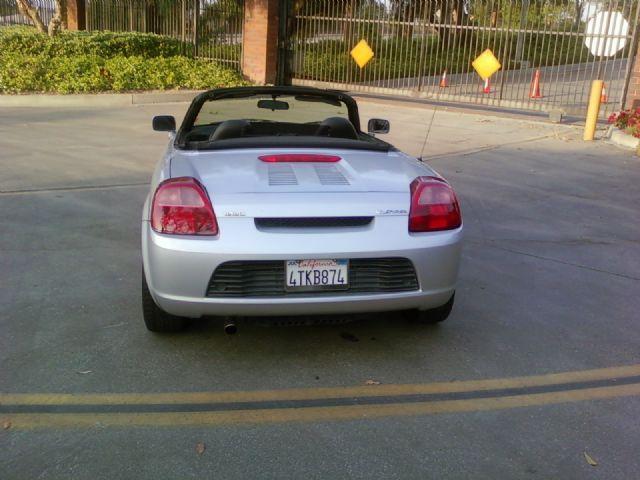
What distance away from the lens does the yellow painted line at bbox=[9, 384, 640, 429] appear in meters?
3.20

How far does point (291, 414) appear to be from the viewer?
11.0 ft

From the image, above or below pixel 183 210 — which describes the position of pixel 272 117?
above

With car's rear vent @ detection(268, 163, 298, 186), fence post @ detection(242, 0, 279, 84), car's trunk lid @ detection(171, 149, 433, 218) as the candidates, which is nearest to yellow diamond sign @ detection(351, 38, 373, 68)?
fence post @ detection(242, 0, 279, 84)

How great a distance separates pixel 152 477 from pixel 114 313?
1818mm

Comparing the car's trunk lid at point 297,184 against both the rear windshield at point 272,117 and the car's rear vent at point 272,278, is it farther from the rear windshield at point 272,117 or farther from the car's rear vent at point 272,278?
the rear windshield at point 272,117

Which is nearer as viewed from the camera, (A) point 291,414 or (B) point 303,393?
(A) point 291,414

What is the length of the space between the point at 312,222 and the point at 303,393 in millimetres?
858

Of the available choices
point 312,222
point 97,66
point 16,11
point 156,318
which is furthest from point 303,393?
point 16,11

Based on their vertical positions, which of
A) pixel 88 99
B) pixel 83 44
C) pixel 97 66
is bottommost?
pixel 88 99

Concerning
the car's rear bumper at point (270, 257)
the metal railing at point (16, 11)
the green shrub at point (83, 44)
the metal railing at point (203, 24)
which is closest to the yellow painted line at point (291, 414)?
the car's rear bumper at point (270, 257)

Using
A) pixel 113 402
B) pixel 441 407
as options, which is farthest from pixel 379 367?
pixel 113 402

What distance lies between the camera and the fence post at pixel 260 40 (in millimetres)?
18703

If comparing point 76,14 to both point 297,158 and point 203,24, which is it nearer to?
point 203,24

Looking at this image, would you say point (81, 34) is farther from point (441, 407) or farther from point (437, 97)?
point (441, 407)
